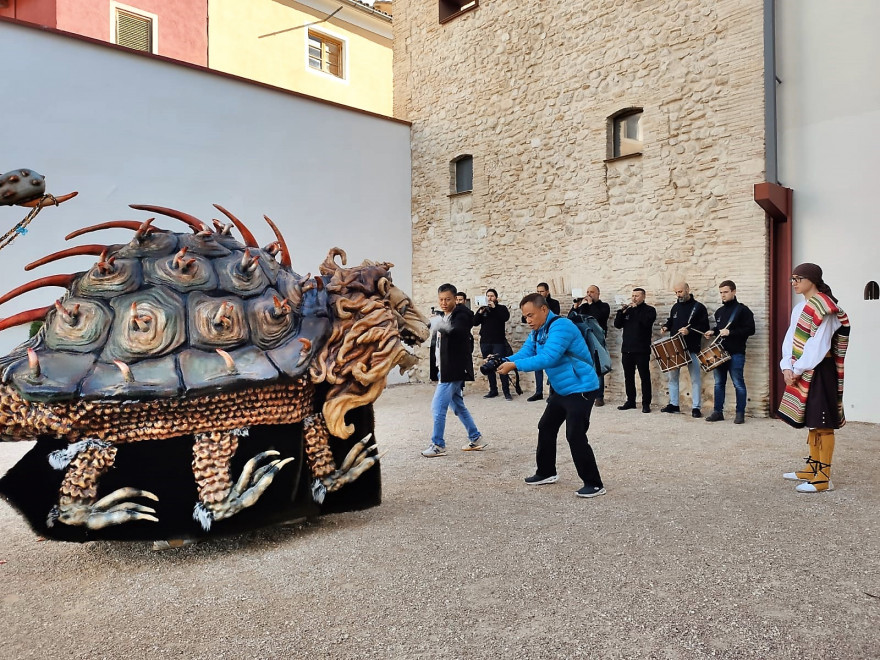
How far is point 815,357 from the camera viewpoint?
4.49m

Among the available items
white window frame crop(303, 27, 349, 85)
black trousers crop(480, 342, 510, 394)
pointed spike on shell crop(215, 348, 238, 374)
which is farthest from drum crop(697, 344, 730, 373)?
white window frame crop(303, 27, 349, 85)

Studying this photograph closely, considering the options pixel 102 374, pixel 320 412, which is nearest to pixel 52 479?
pixel 102 374

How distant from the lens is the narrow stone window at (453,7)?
12312 mm

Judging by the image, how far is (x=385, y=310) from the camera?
12.9 feet

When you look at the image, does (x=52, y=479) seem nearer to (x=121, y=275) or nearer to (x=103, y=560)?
(x=103, y=560)

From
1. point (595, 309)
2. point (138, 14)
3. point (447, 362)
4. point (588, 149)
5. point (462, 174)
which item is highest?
point (138, 14)

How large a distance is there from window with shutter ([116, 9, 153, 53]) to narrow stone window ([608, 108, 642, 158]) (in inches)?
434

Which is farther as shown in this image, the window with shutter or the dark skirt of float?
the window with shutter

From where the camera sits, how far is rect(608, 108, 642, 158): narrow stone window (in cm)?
990

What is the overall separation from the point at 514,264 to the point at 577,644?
9440 millimetres

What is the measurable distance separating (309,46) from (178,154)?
9.19m

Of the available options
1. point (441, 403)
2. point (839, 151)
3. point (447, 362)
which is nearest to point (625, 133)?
point (839, 151)

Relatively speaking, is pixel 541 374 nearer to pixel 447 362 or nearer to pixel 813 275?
pixel 447 362

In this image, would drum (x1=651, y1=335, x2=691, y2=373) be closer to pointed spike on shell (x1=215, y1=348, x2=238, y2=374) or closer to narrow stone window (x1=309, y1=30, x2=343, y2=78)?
pointed spike on shell (x1=215, y1=348, x2=238, y2=374)
